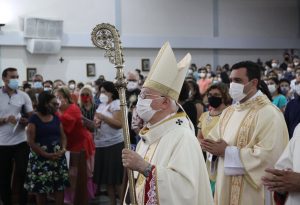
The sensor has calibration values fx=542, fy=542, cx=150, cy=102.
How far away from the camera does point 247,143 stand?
4512 millimetres

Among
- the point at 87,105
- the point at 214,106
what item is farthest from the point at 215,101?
the point at 87,105

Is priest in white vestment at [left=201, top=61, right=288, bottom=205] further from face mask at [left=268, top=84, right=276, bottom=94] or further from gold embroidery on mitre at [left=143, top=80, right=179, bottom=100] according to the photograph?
face mask at [left=268, top=84, right=276, bottom=94]

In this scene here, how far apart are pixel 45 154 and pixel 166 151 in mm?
3589

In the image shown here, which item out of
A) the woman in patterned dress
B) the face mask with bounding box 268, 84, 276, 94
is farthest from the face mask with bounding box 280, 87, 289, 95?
the woman in patterned dress

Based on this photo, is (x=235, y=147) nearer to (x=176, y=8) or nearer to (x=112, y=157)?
(x=112, y=157)

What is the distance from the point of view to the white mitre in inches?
138

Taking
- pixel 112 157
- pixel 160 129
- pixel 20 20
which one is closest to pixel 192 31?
pixel 20 20

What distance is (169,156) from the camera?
3348mm

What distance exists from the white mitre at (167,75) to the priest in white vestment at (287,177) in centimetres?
80

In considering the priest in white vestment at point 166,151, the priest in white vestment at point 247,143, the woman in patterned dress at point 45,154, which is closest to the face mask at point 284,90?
the woman in patterned dress at point 45,154

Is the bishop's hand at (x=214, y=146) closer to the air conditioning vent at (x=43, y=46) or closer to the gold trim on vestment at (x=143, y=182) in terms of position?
the gold trim on vestment at (x=143, y=182)

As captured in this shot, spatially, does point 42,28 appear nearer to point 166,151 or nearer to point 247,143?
point 247,143

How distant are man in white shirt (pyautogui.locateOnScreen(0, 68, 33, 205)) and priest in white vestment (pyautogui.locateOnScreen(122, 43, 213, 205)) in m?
3.80

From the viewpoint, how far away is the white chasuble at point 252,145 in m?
4.36
